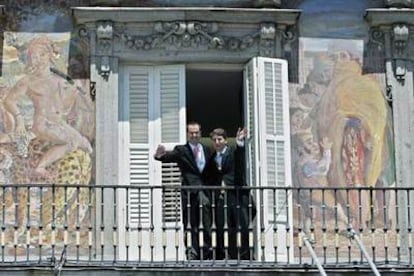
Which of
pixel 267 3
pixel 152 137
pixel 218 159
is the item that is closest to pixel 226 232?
pixel 218 159

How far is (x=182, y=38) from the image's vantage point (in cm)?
1772

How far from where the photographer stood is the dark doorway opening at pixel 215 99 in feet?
60.5

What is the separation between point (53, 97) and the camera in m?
17.6

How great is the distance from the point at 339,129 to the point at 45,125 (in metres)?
3.69

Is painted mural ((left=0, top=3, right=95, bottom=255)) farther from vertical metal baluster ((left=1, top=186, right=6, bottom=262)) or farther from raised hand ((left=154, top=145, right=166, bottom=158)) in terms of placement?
raised hand ((left=154, top=145, right=166, bottom=158))

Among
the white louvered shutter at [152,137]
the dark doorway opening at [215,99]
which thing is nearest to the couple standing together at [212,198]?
the white louvered shutter at [152,137]

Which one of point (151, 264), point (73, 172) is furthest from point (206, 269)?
point (73, 172)

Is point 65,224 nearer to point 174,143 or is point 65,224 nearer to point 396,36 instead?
point 174,143

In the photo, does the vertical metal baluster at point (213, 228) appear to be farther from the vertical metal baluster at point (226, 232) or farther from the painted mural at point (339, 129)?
the painted mural at point (339, 129)

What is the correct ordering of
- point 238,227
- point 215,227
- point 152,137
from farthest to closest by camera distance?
1. point 152,137
2. point 238,227
3. point 215,227

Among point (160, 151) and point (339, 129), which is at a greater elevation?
point (339, 129)

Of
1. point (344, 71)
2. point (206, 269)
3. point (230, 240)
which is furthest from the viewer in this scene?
point (344, 71)

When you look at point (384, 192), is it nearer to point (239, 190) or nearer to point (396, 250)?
point (396, 250)

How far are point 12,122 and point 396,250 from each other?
4982 mm
